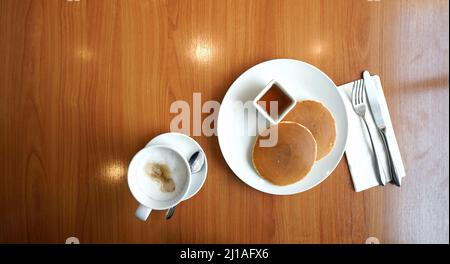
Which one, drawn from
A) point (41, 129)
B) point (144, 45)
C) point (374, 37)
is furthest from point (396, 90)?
point (41, 129)

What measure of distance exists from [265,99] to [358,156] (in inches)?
11.1

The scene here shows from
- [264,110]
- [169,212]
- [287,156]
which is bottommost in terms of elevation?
[169,212]

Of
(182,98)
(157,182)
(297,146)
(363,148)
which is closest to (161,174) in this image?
(157,182)

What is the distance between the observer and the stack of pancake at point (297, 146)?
704mm

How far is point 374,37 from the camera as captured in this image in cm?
77

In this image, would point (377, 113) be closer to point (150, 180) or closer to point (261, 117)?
point (261, 117)

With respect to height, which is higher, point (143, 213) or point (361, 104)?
point (361, 104)

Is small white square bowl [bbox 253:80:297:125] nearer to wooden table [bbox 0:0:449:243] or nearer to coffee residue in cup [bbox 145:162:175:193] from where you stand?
wooden table [bbox 0:0:449:243]

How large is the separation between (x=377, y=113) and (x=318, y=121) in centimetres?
16

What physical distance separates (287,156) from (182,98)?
0.30 meters

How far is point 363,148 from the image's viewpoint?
2.49ft

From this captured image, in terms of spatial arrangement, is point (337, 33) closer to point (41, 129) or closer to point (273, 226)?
point (273, 226)

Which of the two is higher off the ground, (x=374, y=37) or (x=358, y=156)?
(x=374, y=37)

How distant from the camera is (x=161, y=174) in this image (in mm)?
689
